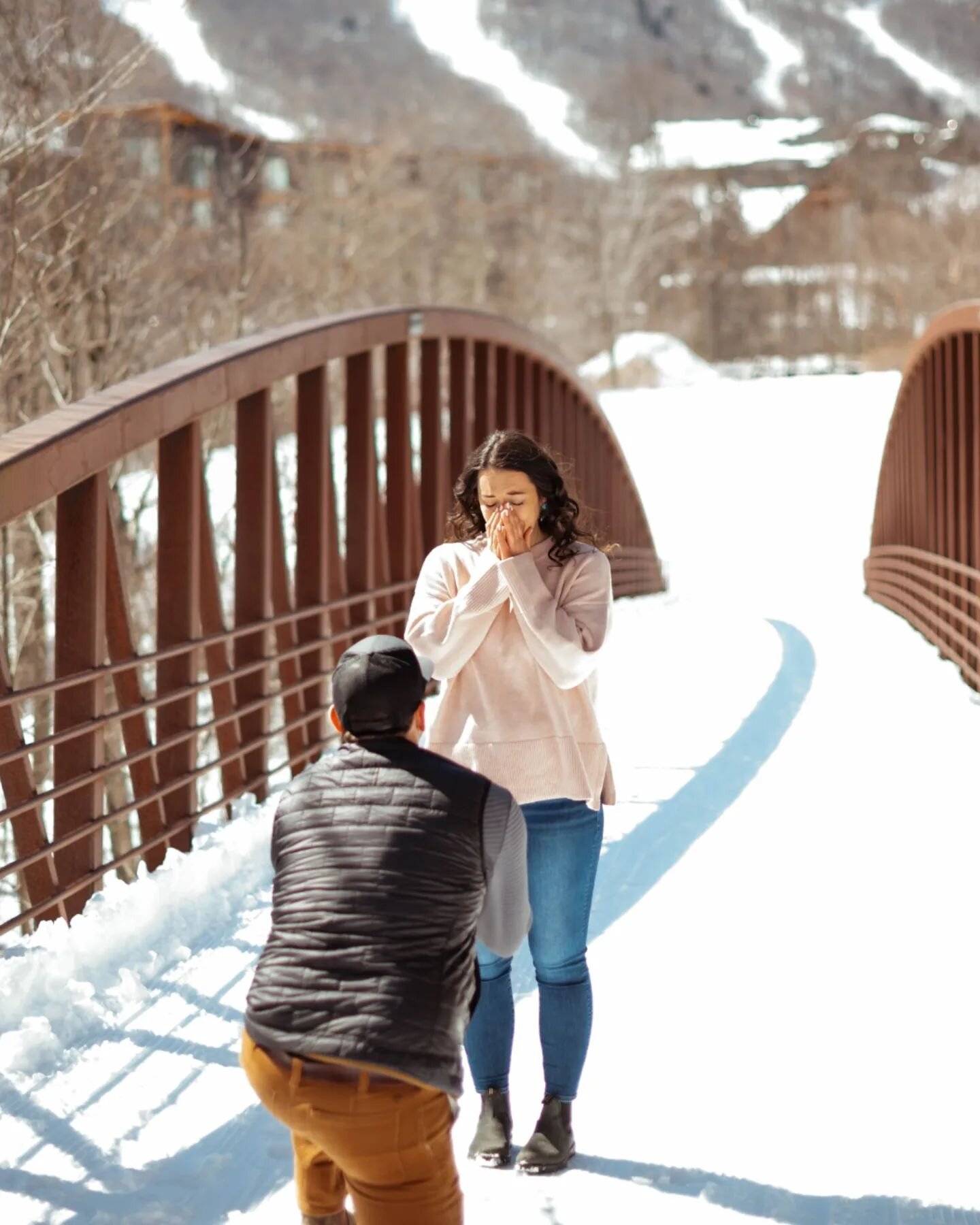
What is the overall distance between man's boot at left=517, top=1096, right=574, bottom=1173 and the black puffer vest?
904 mm

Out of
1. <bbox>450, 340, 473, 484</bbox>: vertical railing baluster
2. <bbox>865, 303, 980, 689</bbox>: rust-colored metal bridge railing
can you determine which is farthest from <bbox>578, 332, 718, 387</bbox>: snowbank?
<bbox>450, 340, 473, 484</bbox>: vertical railing baluster

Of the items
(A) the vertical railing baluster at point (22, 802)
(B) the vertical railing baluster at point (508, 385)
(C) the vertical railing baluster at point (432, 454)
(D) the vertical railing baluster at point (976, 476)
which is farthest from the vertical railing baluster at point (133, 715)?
(B) the vertical railing baluster at point (508, 385)

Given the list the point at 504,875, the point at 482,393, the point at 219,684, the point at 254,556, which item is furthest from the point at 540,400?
the point at 504,875

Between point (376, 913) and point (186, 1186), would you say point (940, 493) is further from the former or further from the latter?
point (376, 913)

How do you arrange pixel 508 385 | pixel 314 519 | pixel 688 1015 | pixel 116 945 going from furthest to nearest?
pixel 508 385 → pixel 314 519 → pixel 116 945 → pixel 688 1015

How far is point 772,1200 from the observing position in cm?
335

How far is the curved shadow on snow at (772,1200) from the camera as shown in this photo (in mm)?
3254

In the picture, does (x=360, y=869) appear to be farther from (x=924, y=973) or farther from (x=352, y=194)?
(x=352, y=194)

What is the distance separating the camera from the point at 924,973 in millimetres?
4812

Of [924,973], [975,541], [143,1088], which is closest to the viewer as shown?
[143,1088]

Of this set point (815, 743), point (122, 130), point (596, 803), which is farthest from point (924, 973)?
point (122, 130)

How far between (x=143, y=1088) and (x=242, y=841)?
219 centimetres

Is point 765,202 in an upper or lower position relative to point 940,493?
upper

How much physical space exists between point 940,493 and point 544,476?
11.9 m
